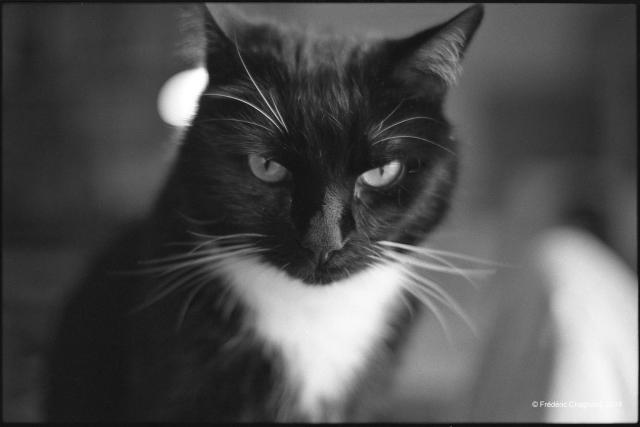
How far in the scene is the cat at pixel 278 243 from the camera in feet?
1.45

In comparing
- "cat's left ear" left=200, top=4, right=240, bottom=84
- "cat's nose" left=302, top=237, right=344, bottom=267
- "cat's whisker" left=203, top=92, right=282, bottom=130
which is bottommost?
"cat's nose" left=302, top=237, right=344, bottom=267

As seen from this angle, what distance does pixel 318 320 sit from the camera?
0.57 m

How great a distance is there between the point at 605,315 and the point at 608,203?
0.52m

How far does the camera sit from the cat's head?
44 centimetres

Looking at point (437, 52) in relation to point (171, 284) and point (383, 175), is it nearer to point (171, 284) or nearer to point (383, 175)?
point (383, 175)

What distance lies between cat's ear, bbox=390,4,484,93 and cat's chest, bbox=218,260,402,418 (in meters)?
0.19

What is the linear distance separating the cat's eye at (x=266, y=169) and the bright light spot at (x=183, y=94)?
8 centimetres

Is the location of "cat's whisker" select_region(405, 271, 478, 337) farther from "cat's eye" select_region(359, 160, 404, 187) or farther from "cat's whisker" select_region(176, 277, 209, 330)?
"cat's whisker" select_region(176, 277, 209, 330)

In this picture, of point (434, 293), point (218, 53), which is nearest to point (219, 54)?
point (218, 53)

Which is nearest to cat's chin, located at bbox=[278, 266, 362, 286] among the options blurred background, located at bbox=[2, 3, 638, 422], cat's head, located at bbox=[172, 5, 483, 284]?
cat's head, located at bbox=[172, 5, 483, 284]

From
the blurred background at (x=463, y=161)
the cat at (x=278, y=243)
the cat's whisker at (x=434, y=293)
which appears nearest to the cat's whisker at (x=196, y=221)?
the cat at (x=278, y=243)

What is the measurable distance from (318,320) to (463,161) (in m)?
0.24

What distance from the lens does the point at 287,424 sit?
615 mm

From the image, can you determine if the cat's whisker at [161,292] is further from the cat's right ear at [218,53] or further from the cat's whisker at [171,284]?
the cat's right ear at [218,53]
